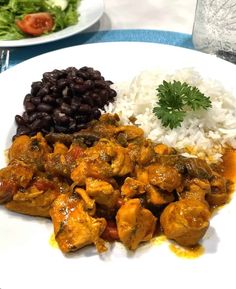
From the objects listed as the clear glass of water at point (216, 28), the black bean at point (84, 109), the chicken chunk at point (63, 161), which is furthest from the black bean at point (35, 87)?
the clear glass of water at point (216, 28)

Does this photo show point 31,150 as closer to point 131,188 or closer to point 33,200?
point 33,200

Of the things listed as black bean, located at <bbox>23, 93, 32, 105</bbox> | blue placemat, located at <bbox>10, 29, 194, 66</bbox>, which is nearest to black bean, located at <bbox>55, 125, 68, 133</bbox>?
black bean, located at <bbox>23, 93, 32, 105</bbox>

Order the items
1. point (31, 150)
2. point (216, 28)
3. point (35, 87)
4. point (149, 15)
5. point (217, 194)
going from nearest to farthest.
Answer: point (217, 194)
point (31, 150)
point (35, 87)
point (216, 28)
point (149, 15)

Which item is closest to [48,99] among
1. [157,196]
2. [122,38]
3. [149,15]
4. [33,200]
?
[33,200]

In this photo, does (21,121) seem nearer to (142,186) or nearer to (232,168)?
(142,186)

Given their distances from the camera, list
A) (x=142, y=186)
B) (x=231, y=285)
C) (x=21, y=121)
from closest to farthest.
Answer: (x=231, y=285) → (x=142, y=186) → (x=21, y=121)

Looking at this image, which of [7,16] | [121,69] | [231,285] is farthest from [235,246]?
[7,16]

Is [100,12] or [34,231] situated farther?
[100,12]
